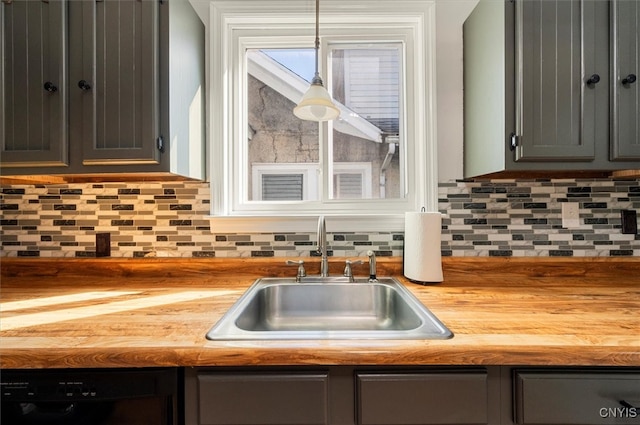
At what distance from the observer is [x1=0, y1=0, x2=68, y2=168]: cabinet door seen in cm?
115

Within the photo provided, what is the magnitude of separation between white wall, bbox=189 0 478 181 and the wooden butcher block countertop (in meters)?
0.48

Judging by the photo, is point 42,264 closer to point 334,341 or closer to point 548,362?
point 334,341

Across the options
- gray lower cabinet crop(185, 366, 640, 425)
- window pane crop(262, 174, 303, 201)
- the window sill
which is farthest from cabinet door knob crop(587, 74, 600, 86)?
window pane crop(262, 174, 303, 201)

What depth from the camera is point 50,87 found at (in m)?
1.14

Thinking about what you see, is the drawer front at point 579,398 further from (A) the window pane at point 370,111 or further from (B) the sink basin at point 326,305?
(A) the window pane at point 370,111

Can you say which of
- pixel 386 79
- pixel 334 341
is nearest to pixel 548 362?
pixel 334 341

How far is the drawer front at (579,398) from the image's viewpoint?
28.2 inches

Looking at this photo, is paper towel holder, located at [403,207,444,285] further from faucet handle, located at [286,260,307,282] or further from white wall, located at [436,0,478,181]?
faucet handle, located at [286,260,307,282]

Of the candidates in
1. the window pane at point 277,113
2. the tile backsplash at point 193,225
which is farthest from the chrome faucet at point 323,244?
the window pane at point 277,113

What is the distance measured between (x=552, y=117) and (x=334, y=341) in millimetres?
1124

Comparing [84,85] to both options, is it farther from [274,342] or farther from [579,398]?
[579,398]

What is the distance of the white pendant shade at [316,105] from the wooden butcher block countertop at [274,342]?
64 cm

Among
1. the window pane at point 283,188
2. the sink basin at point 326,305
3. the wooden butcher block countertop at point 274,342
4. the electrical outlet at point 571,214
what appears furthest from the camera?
the window pane at point 283,188

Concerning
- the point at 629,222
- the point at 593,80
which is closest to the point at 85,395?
→ the point at 593,80
